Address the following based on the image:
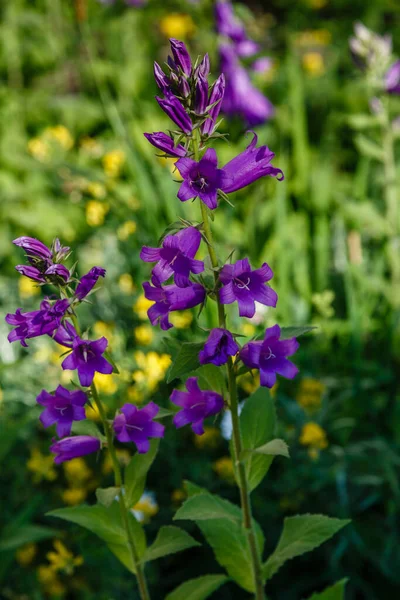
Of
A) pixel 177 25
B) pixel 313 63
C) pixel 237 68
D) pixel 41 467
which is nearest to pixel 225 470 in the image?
pixel 41 467

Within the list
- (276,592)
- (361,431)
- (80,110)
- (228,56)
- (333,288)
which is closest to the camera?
(276,592)

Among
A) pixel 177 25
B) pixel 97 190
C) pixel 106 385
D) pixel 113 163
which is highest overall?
pixel 177 25

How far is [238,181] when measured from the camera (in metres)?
1.03

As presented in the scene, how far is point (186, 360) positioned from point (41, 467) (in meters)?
1.19

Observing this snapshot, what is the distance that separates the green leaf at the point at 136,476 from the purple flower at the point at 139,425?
111 millimetres

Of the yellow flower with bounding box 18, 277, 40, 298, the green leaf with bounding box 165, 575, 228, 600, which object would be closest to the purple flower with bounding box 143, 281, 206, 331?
the green leaf with bounding box 165, 575, 228, 600

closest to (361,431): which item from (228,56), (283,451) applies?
(283,451)

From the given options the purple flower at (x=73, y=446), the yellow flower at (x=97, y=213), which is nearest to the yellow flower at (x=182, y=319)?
the yellow flower at (x=97, y=213)

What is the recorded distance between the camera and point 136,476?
1229 millimetres

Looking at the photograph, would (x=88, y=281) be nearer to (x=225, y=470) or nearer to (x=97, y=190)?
(x=225, y=470)

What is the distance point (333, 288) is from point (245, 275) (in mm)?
2028

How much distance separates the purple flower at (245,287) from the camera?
3.25 ft

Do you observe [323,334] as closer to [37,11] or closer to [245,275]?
[245,275]

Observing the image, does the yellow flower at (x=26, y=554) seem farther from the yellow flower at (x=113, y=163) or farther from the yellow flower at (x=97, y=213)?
the yellow flower at (x=113, y=163)
